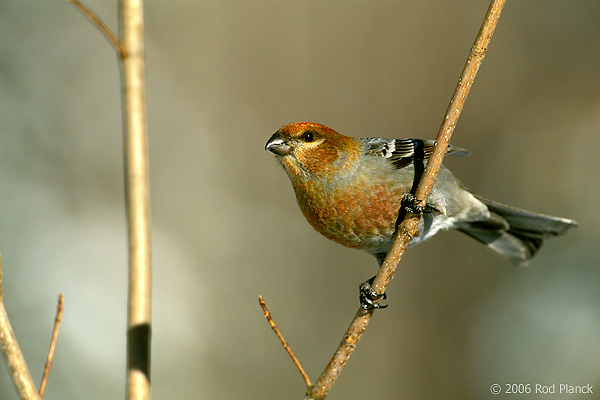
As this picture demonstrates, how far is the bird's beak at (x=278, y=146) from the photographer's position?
3.24 metres

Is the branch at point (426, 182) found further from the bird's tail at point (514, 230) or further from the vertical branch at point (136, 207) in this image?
the bird's tail at point (514, 230)

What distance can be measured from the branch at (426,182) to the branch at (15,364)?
3.54ft

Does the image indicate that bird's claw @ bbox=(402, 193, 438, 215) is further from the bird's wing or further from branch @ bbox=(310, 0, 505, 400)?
the bird's wing


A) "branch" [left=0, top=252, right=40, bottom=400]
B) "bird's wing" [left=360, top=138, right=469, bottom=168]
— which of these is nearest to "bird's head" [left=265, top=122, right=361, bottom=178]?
"bird's wing" [left=360, top=138, right=469, bottom=168]

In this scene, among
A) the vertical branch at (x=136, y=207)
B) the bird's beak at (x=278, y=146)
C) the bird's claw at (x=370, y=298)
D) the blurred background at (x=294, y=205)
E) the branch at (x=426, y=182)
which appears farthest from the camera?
the blurred background at (x=294, y=205)

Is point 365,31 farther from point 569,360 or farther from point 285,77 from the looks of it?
point 569,360

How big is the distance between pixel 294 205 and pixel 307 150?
3.50 metres

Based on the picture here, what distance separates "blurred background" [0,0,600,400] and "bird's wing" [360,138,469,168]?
248 cm

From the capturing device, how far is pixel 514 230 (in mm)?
4402

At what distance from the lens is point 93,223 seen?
6906 mm

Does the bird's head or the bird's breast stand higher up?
the bird's head

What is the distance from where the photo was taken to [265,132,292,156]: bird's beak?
3242 millimetres

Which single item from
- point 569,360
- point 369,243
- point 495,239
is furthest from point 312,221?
point 569,360

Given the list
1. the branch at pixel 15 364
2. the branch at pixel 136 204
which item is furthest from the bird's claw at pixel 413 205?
the branch at pixel 15 364
